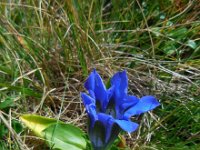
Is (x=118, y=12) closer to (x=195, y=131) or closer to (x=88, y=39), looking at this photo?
(x=88, y=39)

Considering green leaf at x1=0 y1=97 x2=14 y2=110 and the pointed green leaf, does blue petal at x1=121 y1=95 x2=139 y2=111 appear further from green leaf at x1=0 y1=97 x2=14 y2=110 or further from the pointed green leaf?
green leaf at x1=0 y1=97 x2=14 y2=110

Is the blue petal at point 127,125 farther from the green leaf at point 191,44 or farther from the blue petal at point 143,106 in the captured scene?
the green leaf at point 191,44

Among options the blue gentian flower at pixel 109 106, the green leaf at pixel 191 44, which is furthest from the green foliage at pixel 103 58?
the blue gentian flower at pixel 109 106

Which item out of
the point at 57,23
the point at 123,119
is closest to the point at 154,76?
the point at 57,23

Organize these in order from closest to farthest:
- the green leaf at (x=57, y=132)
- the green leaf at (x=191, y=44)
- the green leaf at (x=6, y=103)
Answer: the green leaf at (x=57, y=132) < the green leaf at (x=6, y=103) < the green leaf at (x=191, y=44)

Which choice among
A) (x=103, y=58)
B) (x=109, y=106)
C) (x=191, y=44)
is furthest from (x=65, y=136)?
(x=191, y=44)

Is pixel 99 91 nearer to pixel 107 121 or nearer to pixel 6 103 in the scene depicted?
pixel 107 121

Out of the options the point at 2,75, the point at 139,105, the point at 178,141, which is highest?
the point at 139,105
